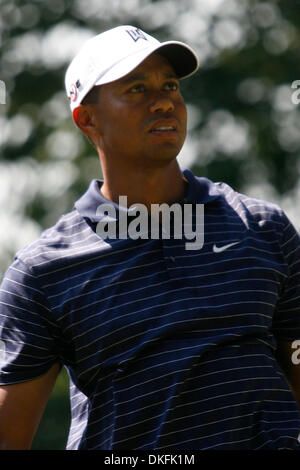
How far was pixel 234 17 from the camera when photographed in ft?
43.0

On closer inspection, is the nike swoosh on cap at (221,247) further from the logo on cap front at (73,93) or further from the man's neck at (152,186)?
the logo on cap front at (73,93)

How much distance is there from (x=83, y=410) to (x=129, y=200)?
716 mm

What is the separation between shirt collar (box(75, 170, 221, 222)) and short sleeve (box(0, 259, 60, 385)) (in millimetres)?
317

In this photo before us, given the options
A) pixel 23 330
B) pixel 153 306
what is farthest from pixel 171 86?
pixel 23 330

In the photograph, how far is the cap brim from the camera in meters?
3.64

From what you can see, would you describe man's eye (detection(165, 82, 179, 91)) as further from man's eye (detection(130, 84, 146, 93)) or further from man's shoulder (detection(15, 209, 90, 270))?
man's shoulder (detection(15, 209, 90, 270))

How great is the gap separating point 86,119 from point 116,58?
11.7 inches

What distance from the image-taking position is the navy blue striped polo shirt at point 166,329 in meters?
3.24

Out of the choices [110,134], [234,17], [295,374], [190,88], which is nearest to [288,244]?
[295,374]

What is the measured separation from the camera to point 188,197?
360 cm

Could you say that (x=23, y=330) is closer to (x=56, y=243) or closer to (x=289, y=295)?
(x=56, y=243)

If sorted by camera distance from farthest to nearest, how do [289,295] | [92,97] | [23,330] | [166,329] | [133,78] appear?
[92,97] → [133,78] → [289,295] → [23,330] → [166,329]

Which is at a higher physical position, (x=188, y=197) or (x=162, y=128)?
(x=162, y=128)

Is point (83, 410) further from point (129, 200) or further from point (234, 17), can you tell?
point (234, 17)
